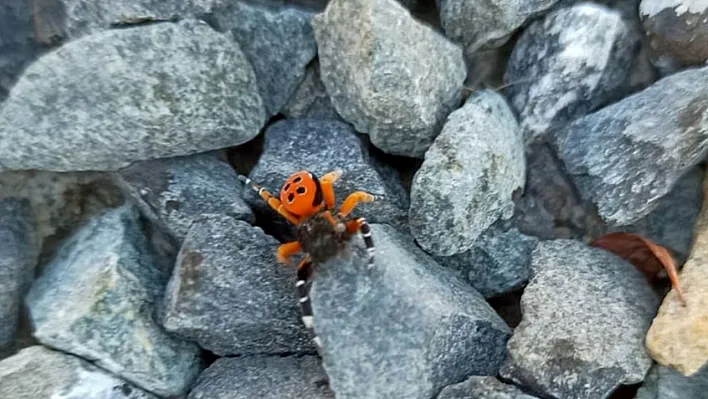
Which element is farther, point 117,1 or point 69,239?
point 69,239

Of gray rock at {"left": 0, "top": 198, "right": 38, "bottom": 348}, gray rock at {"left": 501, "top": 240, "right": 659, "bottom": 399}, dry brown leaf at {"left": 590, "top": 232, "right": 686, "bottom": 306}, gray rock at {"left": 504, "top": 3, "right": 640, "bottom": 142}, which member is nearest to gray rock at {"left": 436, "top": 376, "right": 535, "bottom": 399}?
gray rock at {"left": 501, "top": 240, "right": 659, "bottom": 399}

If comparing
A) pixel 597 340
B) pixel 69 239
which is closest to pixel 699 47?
pixel 597 340

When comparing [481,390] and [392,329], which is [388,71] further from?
[481,390]

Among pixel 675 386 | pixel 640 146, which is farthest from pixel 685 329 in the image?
pixel 640 146

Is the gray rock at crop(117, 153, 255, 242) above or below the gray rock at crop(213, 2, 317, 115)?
below

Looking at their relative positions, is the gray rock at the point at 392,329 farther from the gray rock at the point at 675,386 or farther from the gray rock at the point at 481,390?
the gray rock at the point at 675,386

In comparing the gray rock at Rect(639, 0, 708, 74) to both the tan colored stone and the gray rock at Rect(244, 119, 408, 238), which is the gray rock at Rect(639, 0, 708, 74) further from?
the gray rock at Rect(244, 119, 408, 238)

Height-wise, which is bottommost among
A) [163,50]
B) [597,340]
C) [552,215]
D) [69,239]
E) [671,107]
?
[597,340]

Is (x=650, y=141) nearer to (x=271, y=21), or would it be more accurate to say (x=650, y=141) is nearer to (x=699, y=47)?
(x=699, y=47)
